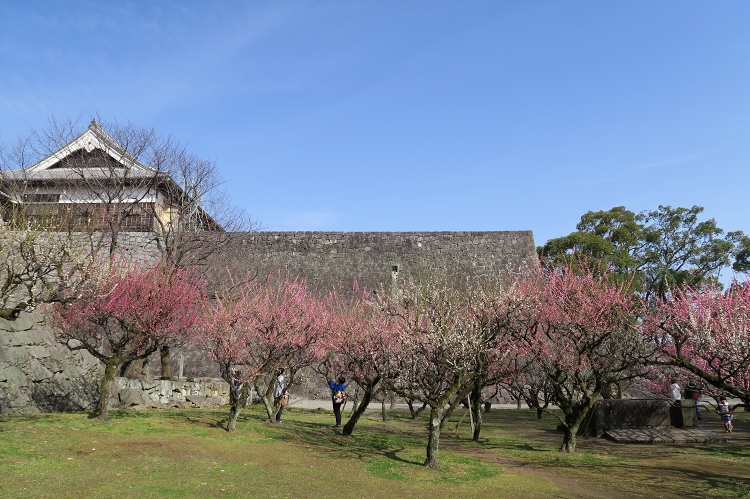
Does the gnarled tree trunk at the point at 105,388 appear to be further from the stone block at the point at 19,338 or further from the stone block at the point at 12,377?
the stone block at the point at 19,338

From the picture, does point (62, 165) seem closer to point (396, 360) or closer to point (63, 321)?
point (63, 321)

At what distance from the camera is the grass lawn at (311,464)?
9.83 m

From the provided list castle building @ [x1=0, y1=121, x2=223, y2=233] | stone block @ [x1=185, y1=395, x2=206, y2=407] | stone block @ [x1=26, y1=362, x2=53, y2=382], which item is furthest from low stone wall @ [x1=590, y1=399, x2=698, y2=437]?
castle building @ [x1=0, y1=121, x2=223, y2=233]

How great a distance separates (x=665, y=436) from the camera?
1719 cm

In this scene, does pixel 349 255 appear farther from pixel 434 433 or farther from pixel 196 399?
pixel 434 433

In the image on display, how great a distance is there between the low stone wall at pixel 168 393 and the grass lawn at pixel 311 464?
227 cm

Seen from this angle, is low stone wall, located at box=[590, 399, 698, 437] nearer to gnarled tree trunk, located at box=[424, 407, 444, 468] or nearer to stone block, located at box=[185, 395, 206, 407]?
gnarled tree trunk, located at box=[424, 407, 444, 468]

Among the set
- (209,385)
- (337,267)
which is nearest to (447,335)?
(209,385)

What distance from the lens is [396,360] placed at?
574 inches

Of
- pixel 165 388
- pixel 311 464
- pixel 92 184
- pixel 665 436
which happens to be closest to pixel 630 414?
pixel 665 436

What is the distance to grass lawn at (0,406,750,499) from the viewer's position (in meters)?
9.83

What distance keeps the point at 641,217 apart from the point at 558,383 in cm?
4291

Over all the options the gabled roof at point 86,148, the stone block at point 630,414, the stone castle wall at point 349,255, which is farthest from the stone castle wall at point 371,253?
the stone block at point 630,414

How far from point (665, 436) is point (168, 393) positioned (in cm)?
1902
